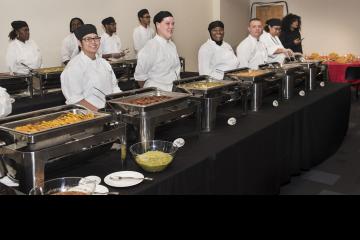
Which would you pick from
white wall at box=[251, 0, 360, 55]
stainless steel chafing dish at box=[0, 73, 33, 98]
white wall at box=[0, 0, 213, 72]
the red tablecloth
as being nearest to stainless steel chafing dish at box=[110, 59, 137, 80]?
stainless steel chafing dish at box=[0, 73, 33, 98]

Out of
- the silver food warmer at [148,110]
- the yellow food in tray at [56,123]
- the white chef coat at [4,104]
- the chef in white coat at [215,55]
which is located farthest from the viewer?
the chef in white coat at [215,55]

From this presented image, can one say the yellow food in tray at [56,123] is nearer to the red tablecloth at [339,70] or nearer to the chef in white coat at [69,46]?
the chef in white coat at [69,46]

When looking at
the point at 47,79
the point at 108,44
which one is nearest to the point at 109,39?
the point at 108,44

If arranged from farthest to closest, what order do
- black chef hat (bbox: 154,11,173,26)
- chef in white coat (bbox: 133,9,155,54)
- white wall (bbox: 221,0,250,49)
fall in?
white wall (bbox: 221,0,250,49), chef in white coat (bbox: 133,9,155,54), black chef hat (bbox: 154,11,173,26)

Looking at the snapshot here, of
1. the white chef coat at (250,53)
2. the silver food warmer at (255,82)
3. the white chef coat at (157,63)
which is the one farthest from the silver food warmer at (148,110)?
the white chef coat at (250,53)

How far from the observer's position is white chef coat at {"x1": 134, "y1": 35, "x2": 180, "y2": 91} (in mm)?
2400

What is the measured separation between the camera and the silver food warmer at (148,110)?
1406 mm

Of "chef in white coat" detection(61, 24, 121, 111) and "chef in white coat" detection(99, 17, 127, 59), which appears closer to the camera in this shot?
"chef in white coat" detection(61, 24, 121, 111)

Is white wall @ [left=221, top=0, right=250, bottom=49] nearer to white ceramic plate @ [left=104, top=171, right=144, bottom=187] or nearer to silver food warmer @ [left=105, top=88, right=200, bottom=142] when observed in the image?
silver food warmer @ [left=105, top=88, right=200, bottom=142]

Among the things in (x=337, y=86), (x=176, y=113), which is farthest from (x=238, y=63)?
(x=176, y=113)

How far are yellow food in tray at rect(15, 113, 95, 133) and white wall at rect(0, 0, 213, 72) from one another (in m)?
3.19

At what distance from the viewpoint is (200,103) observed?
1694mm

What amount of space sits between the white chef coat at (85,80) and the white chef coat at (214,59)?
3.03 feet
